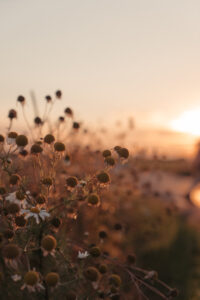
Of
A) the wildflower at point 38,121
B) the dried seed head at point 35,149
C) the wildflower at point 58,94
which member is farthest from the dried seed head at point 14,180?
the wildflower at point 58,94

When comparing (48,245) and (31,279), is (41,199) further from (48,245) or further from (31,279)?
(31,279)

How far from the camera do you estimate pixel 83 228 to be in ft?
16.1

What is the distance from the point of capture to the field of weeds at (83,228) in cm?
205

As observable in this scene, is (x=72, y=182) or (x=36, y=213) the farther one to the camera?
(x=72, y=182)

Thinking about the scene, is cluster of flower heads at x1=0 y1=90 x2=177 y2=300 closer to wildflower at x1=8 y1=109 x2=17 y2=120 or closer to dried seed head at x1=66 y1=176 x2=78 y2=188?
dried seed head at x1=66 y1=176 x2=78 y2=188

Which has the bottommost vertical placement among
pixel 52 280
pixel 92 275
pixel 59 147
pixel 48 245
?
pixel 92 275

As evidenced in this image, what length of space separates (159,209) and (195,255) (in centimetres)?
189

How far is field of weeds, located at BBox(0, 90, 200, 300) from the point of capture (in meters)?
2.05

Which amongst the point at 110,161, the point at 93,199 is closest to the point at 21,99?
the point at 110,161

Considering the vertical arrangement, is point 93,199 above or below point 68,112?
below

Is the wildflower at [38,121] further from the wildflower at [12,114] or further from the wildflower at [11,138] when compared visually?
the wildflower at [11,138]

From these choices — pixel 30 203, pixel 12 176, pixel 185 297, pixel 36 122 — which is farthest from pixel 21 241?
pixel 185 297

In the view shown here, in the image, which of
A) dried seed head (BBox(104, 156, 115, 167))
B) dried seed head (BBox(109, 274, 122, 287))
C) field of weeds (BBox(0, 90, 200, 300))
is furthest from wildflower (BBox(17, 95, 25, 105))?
dried seed head (BBox(109, 274, 122, 287))

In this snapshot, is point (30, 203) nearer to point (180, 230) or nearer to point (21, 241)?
point (21, 241)
